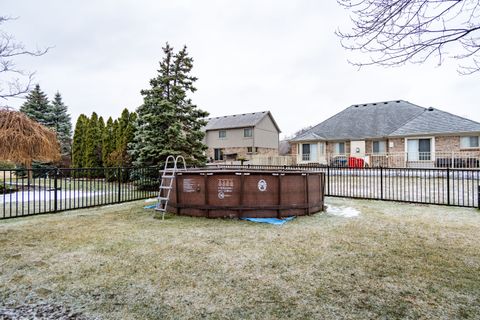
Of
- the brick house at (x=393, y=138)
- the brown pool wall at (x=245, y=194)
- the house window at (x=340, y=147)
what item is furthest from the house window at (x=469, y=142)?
the brown pool wall at (x=245, y=194)

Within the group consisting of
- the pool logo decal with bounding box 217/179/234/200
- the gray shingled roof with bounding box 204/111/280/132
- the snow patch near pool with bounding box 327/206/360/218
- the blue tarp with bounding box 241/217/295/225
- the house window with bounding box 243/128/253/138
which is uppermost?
the gray shingled roof with bounding box 204/111/280/132

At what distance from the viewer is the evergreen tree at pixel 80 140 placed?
21.7 metres

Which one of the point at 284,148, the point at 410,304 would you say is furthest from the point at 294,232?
the point at 284,148

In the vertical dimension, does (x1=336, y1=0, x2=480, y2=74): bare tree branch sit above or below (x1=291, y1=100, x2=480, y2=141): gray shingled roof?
below

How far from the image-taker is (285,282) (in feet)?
10.5

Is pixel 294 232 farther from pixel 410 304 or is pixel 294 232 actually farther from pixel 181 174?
pixel 181 174

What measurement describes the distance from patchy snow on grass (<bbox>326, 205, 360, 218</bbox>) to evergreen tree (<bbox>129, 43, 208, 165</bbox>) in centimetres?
822

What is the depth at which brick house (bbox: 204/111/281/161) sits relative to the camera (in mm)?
32312

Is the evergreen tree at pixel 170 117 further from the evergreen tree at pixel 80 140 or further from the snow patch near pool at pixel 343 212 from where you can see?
the evergreen tree at pixel 80 140

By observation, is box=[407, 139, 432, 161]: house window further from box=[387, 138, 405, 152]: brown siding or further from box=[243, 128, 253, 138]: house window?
box=[243, 128, 253, 138]: house window

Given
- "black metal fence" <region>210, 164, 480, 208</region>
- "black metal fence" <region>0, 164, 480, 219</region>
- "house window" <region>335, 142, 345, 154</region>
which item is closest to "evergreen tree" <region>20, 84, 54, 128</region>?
"black metal fence" <region>0, 164, 480, 219</region>

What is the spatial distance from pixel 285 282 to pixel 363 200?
739 centimetres

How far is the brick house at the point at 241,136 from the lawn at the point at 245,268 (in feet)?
84.2

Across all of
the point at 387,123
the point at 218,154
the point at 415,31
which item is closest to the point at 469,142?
the point at 387,123
